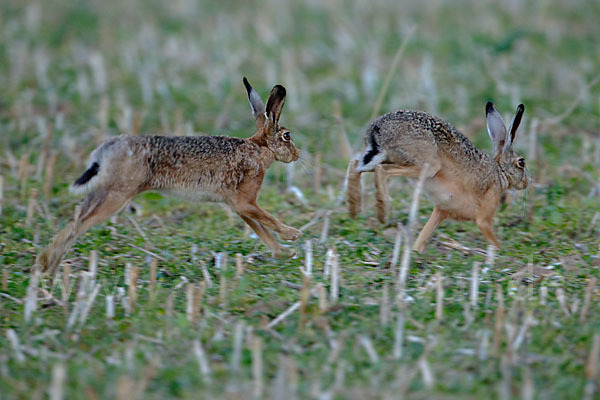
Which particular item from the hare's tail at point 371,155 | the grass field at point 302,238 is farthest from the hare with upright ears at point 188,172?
the hare's tail at point 371,155

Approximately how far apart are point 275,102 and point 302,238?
3.84 ft

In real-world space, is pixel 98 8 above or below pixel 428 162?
above

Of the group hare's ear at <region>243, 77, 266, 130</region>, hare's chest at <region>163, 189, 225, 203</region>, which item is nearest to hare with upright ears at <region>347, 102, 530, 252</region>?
hare's ear at <region>243, 77, 266, 130</region>

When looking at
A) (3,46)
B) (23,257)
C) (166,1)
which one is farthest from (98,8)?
(23,257)

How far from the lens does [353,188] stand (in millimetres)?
6621

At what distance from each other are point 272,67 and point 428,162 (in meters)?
5.79

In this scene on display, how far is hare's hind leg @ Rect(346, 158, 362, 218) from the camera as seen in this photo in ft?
21.5

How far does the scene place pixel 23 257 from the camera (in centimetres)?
625

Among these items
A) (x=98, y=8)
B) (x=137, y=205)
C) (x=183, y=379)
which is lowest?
(x=183, y=379)

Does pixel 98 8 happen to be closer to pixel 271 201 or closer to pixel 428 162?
pixel 271 201

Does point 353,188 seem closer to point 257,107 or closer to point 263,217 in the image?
point 263,217

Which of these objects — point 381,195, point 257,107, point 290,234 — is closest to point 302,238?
point 290,234

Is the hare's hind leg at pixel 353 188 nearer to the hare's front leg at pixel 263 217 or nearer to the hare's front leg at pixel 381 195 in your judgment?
the hare's front leg at pixel 381 195

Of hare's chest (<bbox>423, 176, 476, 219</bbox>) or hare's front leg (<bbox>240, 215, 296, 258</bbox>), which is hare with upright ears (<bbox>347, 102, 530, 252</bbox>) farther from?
hare's front leg (<bbox>240, 215, 296, 258</bbox>)
